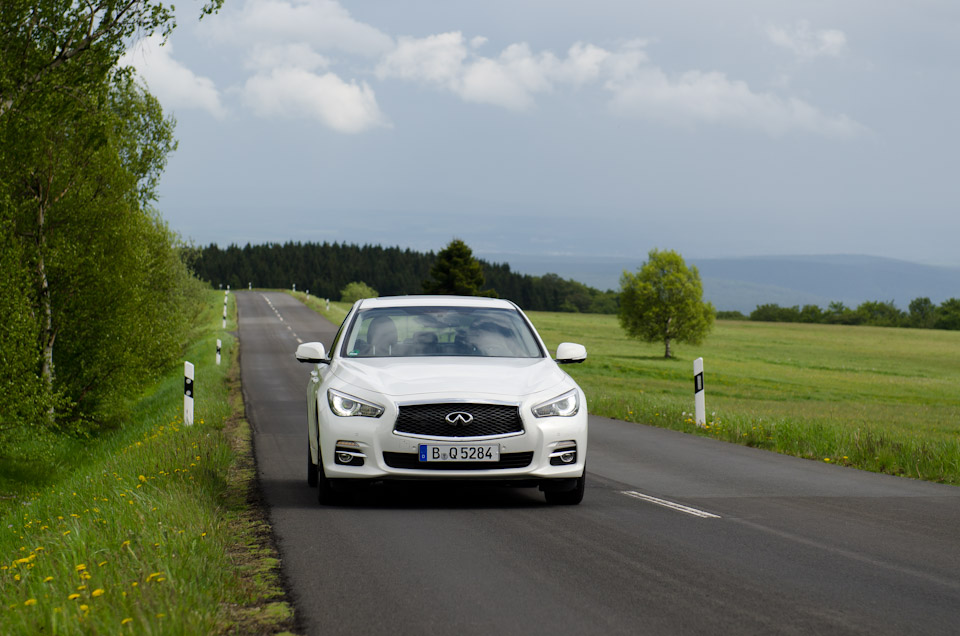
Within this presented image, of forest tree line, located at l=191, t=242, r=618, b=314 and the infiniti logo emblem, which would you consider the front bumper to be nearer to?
the infiniti logo emblem

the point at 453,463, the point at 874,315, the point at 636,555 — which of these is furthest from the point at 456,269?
the point at 636,555

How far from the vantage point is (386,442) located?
7.92 meters

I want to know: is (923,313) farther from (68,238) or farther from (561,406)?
(561,406)

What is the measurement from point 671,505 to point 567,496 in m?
0.98

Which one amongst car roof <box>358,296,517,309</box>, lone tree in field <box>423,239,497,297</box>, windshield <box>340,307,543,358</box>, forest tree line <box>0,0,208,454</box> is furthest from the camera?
lone tree in field <box>423,239,497,297</box>

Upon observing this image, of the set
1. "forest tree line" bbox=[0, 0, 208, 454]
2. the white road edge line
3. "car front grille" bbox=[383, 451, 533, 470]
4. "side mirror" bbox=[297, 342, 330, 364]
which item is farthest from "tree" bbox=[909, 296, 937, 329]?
"car front grille" bbox=[383, 451, 533, 470]

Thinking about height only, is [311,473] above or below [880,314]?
below

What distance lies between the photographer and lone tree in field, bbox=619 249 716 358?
228ft

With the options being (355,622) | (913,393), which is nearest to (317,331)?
(913,393)

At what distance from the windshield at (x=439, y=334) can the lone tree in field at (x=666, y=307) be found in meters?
60.6

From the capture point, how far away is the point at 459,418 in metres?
7.86

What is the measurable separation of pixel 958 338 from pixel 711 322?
45813mm

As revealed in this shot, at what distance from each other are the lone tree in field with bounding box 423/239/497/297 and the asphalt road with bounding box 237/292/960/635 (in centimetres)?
7927

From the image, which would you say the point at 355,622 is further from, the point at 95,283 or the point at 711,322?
the point at 711,322
